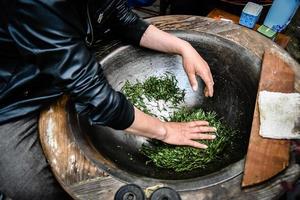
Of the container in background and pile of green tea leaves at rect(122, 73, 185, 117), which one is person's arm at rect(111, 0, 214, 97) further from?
the container in background

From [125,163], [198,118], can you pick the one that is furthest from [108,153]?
[198,118]

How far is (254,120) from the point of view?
1631 millimetres

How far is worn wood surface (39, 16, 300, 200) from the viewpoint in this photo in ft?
4.70

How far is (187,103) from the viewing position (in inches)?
82.7

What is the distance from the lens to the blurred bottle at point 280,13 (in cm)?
253

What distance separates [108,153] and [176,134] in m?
0.36

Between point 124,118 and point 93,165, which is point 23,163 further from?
point 124,118

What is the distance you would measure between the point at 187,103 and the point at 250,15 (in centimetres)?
92

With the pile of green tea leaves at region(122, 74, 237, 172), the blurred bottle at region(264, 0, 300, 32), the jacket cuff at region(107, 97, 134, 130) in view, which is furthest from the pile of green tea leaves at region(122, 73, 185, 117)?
the blurred bottle at region(264, 0, 300, 32)

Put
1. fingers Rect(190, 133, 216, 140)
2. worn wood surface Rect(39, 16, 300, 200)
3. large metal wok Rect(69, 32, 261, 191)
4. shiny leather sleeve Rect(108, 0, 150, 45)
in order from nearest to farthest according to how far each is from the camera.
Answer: worn wood surface Rect(39, 16, 300, 200) → large metal wok Rect(69, 32, 261, 191) → fingers Rect(190, 133, 216, 140) → shiny leather sleeve Rect(108, 0, 150, 45)

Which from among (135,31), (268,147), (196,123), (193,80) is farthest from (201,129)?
(135,31)

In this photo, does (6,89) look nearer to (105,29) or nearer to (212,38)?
(105,29)

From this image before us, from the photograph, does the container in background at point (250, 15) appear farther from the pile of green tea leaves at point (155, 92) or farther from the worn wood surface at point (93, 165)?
the pile of green tea leaves at point (155, 92)

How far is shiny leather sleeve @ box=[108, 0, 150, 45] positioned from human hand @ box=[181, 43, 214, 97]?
304 millimetres
